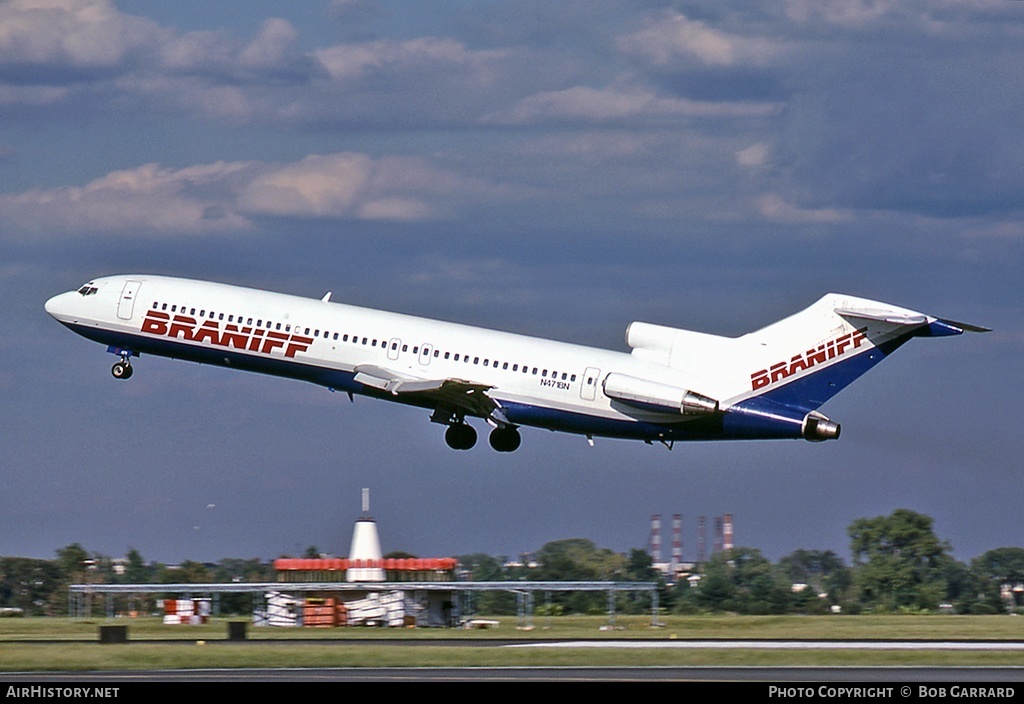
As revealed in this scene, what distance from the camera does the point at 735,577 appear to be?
88.5 metres

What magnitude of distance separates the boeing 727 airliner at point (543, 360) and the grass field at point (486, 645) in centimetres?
729

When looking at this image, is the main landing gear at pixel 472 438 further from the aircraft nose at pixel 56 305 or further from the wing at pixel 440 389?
the aircraft nose at pixel 56 305

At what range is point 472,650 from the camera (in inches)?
1893

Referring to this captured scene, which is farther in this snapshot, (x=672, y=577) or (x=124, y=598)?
(x=672, y=577)

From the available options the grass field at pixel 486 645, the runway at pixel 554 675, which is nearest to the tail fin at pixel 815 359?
the grass field at pixel 486 645

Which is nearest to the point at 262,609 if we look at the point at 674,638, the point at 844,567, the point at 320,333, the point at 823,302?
the point at 320,333

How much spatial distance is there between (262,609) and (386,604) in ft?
18.7

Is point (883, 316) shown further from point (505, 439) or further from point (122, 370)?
point (122, 370)

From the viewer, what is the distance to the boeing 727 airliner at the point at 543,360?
187ft

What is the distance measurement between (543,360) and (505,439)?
5.18 metres

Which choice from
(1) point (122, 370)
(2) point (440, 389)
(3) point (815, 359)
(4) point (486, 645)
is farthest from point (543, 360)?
(1) point (122, 370)

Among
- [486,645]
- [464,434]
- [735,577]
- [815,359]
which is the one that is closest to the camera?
[486,645]

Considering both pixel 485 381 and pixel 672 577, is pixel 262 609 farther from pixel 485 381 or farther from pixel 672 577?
pixel 672 577

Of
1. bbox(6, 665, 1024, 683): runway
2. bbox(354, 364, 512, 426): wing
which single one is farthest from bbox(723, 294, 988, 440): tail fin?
bbox(6, 665, 1024, 683): runway
